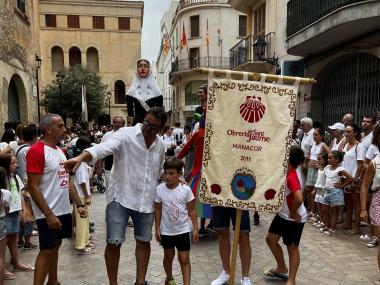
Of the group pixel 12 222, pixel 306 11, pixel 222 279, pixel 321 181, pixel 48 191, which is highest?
pixel 306 11

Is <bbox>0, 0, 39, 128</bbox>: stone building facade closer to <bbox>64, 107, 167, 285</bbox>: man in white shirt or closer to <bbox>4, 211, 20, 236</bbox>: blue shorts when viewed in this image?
<bbox>4, 211, 20, 236</bbox>: blue shorts

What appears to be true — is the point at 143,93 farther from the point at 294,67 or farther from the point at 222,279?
the point at 294,67

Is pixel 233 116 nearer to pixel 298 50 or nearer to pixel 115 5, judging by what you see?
pixel 298 50

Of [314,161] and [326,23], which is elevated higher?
[326,23]

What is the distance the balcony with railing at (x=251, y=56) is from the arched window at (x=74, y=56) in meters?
27.7

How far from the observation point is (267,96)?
11.2ft

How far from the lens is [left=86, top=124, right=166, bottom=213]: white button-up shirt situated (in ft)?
12.6

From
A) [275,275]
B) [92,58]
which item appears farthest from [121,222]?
[92,58]

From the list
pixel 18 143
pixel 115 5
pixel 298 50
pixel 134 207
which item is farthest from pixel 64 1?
pixel 134 207

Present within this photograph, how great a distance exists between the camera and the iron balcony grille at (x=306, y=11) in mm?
9288

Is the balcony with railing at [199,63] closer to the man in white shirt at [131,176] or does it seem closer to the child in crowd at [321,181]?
the child in crowd at [321,181]

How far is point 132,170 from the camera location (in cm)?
383

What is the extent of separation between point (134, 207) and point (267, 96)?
1.71 meters

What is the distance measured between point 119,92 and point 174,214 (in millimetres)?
41355
